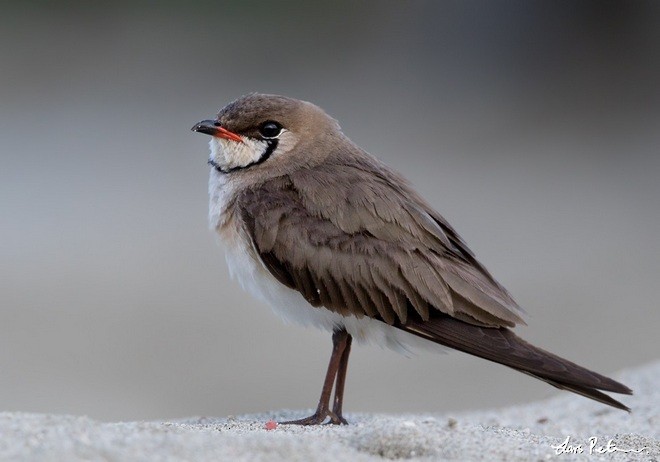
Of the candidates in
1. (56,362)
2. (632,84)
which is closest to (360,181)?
(56,362)

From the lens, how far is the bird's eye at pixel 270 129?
21.2 ft

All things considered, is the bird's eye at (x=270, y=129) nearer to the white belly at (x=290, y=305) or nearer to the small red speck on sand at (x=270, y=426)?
the white belly at (x=290, y=305)

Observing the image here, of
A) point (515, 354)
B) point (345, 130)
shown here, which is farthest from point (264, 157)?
point (345, 130)

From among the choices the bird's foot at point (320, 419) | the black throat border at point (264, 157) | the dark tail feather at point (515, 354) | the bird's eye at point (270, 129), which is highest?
the bird's eye at point (270, 129)

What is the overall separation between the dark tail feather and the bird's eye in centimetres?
146

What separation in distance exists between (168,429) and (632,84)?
71.3ft

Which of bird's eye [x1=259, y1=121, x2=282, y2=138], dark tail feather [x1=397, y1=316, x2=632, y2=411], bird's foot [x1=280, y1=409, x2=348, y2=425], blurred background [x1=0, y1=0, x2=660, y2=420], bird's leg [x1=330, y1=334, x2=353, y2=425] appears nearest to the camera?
dark tail feather [x1=397, y1=316, x2=632, y2=411]

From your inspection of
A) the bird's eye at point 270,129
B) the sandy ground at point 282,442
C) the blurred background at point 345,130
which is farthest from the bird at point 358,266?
the blurred background at point 345,130

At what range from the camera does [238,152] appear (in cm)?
641

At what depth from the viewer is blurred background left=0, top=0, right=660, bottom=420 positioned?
11273mm

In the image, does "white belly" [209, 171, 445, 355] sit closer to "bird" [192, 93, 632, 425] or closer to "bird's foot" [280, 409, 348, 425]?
"bird" [192, 93, 632, 425]

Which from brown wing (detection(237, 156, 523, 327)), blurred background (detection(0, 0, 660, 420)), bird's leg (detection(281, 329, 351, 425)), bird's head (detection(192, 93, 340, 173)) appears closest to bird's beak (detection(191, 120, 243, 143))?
bird's head (detection(192, 93, 340, 173))

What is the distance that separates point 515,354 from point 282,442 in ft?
5.14

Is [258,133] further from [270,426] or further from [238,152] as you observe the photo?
[270,426]
